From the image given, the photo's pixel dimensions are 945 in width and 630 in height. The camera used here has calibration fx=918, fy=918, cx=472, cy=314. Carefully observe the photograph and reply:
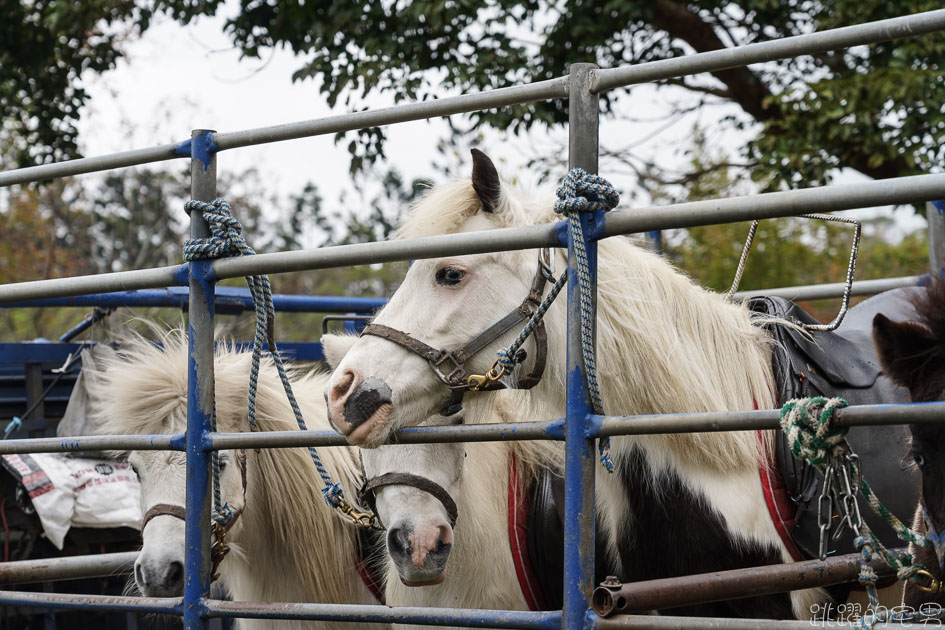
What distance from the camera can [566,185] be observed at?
1.76 metres

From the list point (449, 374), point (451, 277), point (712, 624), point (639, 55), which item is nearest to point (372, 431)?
point (449, 374)

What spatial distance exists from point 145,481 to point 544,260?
156cm

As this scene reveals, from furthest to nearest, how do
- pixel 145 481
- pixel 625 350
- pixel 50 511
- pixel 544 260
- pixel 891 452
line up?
pixel 50 511
pixel 145 481
pixel 891 452
pixel 625 350
pixel 544 260

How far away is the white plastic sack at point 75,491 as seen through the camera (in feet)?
12.3

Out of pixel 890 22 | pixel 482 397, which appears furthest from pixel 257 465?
pixel 890 22

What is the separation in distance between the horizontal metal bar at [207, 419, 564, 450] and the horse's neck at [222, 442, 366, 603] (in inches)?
35.6

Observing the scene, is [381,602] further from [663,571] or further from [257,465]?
[663,571]

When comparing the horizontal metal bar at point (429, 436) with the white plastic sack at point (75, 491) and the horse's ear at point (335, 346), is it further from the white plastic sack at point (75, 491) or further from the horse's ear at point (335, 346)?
the white plastic sack at point (75, 491)

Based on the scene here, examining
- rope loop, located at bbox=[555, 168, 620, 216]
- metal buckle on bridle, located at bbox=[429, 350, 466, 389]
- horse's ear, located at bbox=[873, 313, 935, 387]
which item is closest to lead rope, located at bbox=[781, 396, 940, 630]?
horse's ear, located at bbox=[873, 313, 935, 387]

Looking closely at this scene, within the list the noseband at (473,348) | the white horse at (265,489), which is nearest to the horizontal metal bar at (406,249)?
the noseband at (473,348)

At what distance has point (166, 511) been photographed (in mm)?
2742

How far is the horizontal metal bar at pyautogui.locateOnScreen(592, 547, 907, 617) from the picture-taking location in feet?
5.47

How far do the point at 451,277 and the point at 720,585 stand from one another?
932 mm

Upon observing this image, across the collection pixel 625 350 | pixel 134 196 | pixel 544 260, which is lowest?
pixel 625 350
